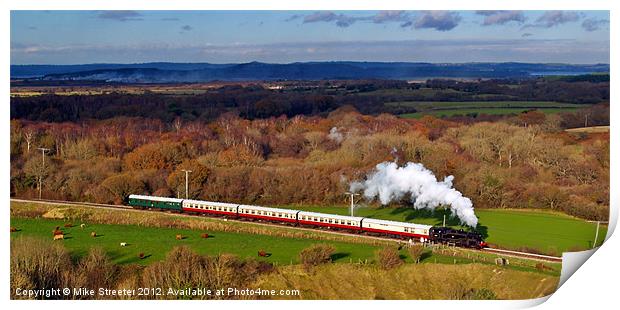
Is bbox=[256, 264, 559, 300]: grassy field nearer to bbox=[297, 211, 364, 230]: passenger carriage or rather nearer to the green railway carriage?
bbox=[297, 211, 364, 230]: passenger carriage

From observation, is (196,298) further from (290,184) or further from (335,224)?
(290,184)

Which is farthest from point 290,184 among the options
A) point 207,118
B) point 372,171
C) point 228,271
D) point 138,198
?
point 207,118

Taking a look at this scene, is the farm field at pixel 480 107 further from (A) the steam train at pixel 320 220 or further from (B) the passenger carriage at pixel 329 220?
(B) the passenger carriage at pixel 329 220

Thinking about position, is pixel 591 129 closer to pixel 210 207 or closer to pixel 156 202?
pixel 210 207

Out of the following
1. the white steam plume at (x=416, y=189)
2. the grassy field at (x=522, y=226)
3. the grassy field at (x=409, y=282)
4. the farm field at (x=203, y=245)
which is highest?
the white steam plume at (x=416, y=189)

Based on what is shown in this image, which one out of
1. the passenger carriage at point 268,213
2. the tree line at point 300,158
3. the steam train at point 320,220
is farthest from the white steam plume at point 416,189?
the passenger carriage at point 268,213

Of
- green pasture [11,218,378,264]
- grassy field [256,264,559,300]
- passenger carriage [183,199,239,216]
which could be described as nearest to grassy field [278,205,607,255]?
passenger carriage [183,199,239,216]
